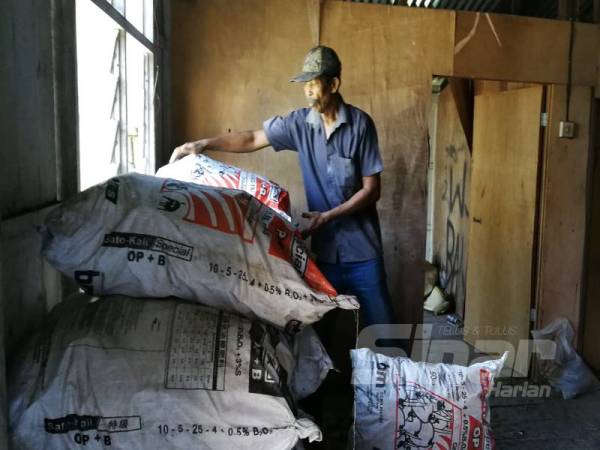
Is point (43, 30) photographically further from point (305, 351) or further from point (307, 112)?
point (307, 112)

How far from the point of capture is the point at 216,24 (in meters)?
2.79


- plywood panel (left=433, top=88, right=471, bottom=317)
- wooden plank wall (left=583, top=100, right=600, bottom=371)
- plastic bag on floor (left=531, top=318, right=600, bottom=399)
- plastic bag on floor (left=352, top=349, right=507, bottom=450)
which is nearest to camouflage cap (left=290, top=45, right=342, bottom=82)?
plastic bag on floor (left=352, top=349, right=507, bottom=450)

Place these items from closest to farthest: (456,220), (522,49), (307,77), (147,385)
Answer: (147,385)
(307,77)
(522,49)
(456,220)

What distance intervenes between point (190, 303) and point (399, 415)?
2.89 feet

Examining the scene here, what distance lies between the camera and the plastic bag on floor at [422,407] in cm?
162

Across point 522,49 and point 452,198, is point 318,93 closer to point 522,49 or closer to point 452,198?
point 522,49

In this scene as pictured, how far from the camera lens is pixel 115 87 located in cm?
198

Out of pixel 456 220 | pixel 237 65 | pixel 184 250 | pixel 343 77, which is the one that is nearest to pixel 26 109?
pixel 184 250

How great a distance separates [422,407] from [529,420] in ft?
5.94

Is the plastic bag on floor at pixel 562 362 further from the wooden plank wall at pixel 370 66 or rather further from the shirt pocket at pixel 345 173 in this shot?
the shirt pocket at pixel 345 173

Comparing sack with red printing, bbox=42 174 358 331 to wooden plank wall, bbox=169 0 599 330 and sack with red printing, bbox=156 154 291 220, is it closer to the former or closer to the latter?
sack with red printing, bbox=156 154 291 220

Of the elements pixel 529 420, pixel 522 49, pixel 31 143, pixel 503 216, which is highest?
pixel 522 49

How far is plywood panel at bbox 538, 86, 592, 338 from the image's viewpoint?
3.40 metres

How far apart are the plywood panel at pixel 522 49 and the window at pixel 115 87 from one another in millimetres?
1836
